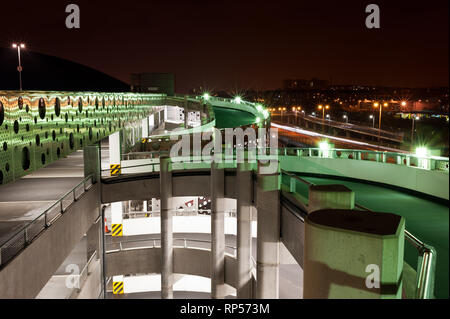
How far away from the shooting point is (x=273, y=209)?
13703 mm

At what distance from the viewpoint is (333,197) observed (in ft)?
22.6

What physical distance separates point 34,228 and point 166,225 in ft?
28.7

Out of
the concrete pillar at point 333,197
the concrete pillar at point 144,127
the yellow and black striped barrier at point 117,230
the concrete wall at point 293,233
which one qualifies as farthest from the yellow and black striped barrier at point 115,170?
the concrete pillar at point 144,127

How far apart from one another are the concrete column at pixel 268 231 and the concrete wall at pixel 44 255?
640 cm

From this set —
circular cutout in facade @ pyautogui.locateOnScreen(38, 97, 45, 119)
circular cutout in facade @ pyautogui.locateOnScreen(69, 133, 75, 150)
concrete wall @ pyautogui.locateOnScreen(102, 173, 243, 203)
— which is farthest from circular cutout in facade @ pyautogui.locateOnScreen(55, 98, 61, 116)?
concrete wall @ pyautogui.locateOnScreen(102, 173, 243, 203)

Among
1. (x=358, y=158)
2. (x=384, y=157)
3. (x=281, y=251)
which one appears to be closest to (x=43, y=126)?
(x=281, y=251)

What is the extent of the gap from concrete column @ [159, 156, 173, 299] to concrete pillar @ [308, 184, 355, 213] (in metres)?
12.6

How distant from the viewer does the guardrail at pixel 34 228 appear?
31.9ft

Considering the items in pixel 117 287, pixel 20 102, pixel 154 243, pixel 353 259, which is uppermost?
pixel 20 102

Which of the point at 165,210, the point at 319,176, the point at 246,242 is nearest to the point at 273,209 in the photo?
the point at 246,242

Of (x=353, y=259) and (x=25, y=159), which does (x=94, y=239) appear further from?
(x=353, y=259)

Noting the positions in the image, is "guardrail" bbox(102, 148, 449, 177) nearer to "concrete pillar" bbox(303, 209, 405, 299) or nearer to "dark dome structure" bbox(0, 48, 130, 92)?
"concrete pillar" bbox(303, 209, 405, 299)

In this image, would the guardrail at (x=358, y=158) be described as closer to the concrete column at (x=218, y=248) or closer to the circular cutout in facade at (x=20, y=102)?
the concrete column at (x=218, y=248)

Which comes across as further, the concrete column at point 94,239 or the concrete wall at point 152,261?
the concrete wall at point 152,261
